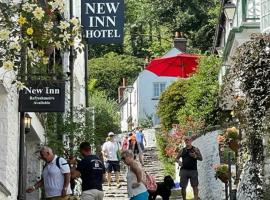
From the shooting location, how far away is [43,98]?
12461 millimetres

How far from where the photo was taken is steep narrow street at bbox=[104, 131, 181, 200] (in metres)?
21.7

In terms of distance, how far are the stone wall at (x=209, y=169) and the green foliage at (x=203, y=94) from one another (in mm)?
6997

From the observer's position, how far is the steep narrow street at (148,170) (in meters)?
21.7

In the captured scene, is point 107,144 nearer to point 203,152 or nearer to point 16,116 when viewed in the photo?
point 203,152

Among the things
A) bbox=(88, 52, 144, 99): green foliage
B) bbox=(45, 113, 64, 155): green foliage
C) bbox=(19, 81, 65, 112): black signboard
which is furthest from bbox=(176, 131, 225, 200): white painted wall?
bbox=(88, 52, 144, 99): green foliage

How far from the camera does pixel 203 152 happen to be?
19.5m

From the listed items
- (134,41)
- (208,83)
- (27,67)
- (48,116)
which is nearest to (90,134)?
(48,116)

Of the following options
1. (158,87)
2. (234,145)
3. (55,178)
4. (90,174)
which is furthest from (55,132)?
(158,87)

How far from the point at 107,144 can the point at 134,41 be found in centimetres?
5672

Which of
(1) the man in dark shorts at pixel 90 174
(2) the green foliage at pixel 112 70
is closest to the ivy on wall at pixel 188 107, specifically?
(1) the man in dark shorts at pixel 90 174

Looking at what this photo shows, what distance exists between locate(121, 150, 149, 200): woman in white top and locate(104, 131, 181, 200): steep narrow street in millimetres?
6602

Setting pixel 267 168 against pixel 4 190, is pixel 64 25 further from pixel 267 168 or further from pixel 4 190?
pixel 267 168

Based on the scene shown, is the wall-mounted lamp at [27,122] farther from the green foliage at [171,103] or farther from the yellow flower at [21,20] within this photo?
the green foliage at [171,103]

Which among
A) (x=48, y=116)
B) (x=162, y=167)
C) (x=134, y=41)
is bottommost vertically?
(x=162, y=167)
